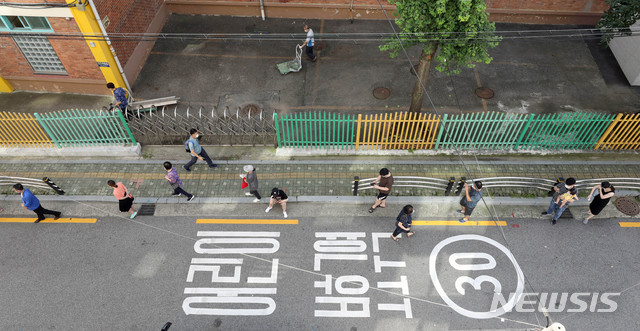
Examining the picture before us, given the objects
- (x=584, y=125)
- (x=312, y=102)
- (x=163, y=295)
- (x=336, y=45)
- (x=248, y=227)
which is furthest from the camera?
(x=336, y=45)

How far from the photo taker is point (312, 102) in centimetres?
1438

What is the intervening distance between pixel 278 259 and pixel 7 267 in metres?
6.86

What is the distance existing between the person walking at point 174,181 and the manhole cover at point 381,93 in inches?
301

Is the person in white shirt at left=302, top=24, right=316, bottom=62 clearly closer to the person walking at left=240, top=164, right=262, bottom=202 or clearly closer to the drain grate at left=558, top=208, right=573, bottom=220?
the person walking at left=240, top=164, right=262, bottom=202

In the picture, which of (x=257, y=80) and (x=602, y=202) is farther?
(x=257, y=80)

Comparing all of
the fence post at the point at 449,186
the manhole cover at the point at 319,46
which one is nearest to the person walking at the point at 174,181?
the fence post at the point at 449,186

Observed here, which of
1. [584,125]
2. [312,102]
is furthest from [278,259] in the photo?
[584,125]

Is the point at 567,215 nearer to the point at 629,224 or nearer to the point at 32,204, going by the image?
the point at 629,224

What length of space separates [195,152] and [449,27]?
7640 millimetres

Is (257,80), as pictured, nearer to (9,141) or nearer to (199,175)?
(199,175)

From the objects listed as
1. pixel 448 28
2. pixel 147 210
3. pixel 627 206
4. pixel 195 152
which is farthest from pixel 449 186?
pixel 147 210

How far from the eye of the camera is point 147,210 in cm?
1077

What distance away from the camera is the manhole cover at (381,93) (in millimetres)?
14474

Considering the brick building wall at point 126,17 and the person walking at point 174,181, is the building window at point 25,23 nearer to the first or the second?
the brick building wall at point 126,17
